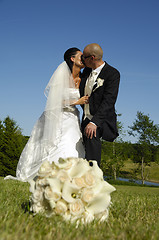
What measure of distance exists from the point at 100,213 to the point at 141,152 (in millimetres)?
30070

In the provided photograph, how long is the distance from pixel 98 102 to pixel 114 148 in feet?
72.3

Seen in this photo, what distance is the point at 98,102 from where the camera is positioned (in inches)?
195

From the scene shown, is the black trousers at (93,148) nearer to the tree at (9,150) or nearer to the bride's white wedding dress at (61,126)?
the bride's white wedding dress at (61,126)

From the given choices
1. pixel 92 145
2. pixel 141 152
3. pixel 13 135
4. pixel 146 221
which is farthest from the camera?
pixel 141 152

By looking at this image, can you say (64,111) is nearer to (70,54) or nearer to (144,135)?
(70,54)

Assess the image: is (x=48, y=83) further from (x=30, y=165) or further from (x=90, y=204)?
(x=90, y=204)

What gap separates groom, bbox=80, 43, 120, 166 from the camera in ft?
15.3

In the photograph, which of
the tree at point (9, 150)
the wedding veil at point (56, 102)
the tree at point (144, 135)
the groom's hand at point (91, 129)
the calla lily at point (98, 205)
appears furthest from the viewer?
the tree at point (144, 135)

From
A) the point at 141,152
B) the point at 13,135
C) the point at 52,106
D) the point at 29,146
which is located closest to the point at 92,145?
the point at 52,106

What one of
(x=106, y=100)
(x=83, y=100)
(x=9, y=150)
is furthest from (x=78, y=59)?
(x=9, y=150)

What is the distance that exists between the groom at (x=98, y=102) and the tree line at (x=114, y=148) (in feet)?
55.5

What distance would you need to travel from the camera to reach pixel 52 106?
18.2 feet

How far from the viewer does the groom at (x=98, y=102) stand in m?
4.66

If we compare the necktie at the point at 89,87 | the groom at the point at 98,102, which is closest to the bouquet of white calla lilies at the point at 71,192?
the groom at the point at 98,102
